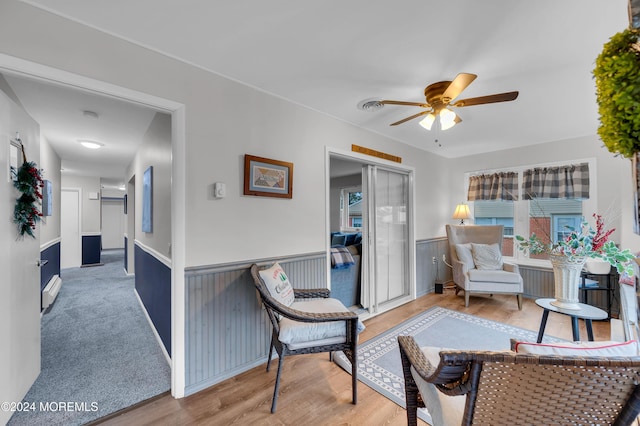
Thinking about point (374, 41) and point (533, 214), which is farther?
point (533, 214)

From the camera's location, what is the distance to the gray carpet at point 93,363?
175cm

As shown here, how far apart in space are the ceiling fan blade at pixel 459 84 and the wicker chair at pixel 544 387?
1.55 metres

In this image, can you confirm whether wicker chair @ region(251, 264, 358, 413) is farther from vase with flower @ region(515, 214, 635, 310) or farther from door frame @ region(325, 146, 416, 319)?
vase with flower @ region(515, 214, 635, 310)

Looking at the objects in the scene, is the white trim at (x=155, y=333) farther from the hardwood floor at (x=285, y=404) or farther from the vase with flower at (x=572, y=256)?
the vase with flower at (x=572, y=256)

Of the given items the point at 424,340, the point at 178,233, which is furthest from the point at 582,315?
the point at 178,233

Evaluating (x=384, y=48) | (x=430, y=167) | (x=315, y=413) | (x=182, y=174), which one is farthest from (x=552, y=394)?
(x=430, y=167)

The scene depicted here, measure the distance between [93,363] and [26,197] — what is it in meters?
1.51

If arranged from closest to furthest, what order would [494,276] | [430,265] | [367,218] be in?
[367,218] < [494,276] < [430,265]

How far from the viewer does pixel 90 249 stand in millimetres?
6562

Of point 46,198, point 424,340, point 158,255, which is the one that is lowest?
point 424,340

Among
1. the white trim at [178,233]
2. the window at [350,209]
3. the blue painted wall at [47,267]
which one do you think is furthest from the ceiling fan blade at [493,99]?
the blue painted wall at [47,267]

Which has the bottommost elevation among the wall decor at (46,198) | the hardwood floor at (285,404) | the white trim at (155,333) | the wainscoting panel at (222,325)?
the hardwood floor at (285,404)

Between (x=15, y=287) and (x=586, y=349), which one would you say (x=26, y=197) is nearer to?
(x=15, y=287)

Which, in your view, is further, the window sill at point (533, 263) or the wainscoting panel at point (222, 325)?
the window sill at point (533, 263)
